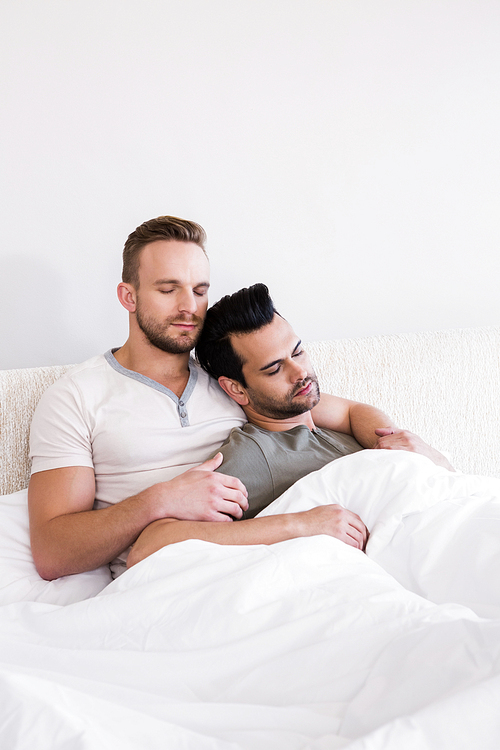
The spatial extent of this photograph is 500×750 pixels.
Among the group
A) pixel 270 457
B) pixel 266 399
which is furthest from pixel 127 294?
pixel 270 457

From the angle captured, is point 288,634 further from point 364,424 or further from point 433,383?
point 433,383


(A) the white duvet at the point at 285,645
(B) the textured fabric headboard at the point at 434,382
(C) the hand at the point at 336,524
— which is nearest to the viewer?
(A) the white duvet at the point at 285,645

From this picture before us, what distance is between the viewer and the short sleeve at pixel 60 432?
1.22m

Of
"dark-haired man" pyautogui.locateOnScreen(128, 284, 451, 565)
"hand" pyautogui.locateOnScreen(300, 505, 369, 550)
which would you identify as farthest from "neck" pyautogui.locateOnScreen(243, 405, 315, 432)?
"hand" pyautogui.locateOnScreen(300, 505, 369, 550)

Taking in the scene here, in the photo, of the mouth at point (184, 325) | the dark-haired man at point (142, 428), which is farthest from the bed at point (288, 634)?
the mouth at point (184, 325)

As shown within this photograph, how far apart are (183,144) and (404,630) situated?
1483 mm

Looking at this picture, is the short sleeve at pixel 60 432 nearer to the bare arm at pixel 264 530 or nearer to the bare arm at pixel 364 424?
the bare arm at pixel 264 530

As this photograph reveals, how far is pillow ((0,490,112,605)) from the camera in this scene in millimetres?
1090

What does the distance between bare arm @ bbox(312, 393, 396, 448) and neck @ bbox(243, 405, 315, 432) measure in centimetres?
6

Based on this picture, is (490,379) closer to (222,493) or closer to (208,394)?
(208,394)

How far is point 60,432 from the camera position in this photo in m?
1.24

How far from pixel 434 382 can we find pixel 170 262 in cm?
88

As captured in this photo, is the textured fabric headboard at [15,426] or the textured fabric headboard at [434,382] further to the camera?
the textured fabric headboard at [434,382]

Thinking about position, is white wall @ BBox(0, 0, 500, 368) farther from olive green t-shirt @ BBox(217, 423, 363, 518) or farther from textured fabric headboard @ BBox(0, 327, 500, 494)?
olive green t-shirt @ BBox(217, 423, 363, 518)
